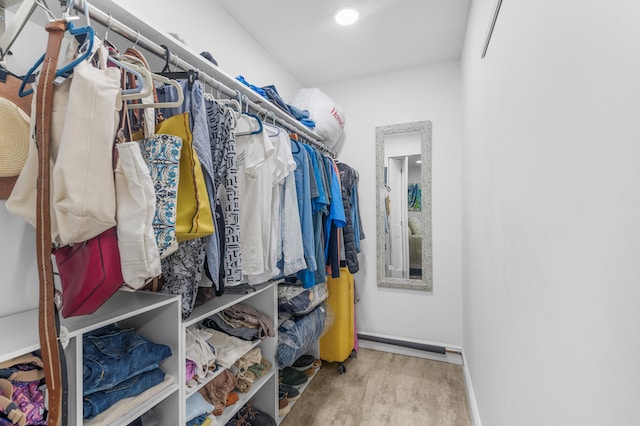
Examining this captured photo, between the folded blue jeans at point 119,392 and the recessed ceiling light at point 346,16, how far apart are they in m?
2.15

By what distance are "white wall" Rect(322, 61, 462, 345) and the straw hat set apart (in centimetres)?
238

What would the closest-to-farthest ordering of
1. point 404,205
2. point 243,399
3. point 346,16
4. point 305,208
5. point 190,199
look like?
point 190,199, point 243,399, point 305,208, point 346,16, point 404,205

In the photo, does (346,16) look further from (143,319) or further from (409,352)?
(409,352)

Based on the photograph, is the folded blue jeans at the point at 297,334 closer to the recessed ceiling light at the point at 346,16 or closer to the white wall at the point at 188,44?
the white wall at the point at 188,44

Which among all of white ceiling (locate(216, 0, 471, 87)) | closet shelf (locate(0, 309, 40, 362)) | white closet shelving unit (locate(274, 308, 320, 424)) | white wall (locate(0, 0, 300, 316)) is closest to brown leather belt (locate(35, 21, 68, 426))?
closet shelf (locate(0, 309, 40, 362))

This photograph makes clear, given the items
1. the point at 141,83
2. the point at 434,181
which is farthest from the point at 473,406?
the point at 141,83

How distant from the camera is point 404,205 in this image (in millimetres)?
2760

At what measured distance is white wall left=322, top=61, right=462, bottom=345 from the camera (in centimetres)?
259

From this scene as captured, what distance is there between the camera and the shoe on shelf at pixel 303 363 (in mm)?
2269

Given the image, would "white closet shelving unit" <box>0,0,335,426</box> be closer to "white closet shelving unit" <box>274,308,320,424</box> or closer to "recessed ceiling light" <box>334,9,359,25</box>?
"white closet shelving unit" <box>274,308,320,424</box>

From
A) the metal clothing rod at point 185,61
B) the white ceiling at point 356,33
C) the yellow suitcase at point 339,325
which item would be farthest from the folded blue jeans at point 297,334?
the white ceiling at point 356,33

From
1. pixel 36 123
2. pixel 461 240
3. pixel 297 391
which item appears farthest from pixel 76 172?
pixel 461 240

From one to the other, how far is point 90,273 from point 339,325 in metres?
1.99

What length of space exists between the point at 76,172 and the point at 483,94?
162 cm
